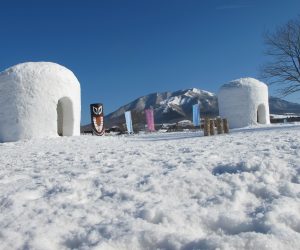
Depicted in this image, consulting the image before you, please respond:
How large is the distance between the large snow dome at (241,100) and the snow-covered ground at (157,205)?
52.7 feet

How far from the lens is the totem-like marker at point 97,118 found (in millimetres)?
17797

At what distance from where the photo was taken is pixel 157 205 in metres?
3.97

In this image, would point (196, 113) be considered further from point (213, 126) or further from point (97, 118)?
point (213, 126)

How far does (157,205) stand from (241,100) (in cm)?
1883

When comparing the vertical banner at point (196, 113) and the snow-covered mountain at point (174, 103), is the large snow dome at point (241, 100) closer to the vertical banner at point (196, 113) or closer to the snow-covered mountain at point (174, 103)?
the vertical banner at point (196, 113)

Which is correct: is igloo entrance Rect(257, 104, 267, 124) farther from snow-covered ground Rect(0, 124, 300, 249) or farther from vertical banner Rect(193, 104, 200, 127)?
snow-covered ground Rect(0, 124, 300, 249)

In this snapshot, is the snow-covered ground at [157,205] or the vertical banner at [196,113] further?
the vertical banner at [196,113]

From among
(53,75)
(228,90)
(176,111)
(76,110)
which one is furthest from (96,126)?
(176,111)

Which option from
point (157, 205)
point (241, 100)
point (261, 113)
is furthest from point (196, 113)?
point (157, 205)

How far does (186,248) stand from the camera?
3.08 meters

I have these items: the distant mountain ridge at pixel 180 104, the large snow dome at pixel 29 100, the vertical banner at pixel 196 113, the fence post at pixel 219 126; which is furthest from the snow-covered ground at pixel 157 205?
the distant mountain ridge at pixel 180 104

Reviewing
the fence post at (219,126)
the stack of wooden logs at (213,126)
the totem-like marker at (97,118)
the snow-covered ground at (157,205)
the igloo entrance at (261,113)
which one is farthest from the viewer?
the igloo entrance at (261,113)

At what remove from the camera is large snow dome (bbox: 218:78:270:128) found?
71.3 ft

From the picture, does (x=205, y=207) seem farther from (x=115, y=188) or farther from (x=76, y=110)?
(x=76, y=110)
